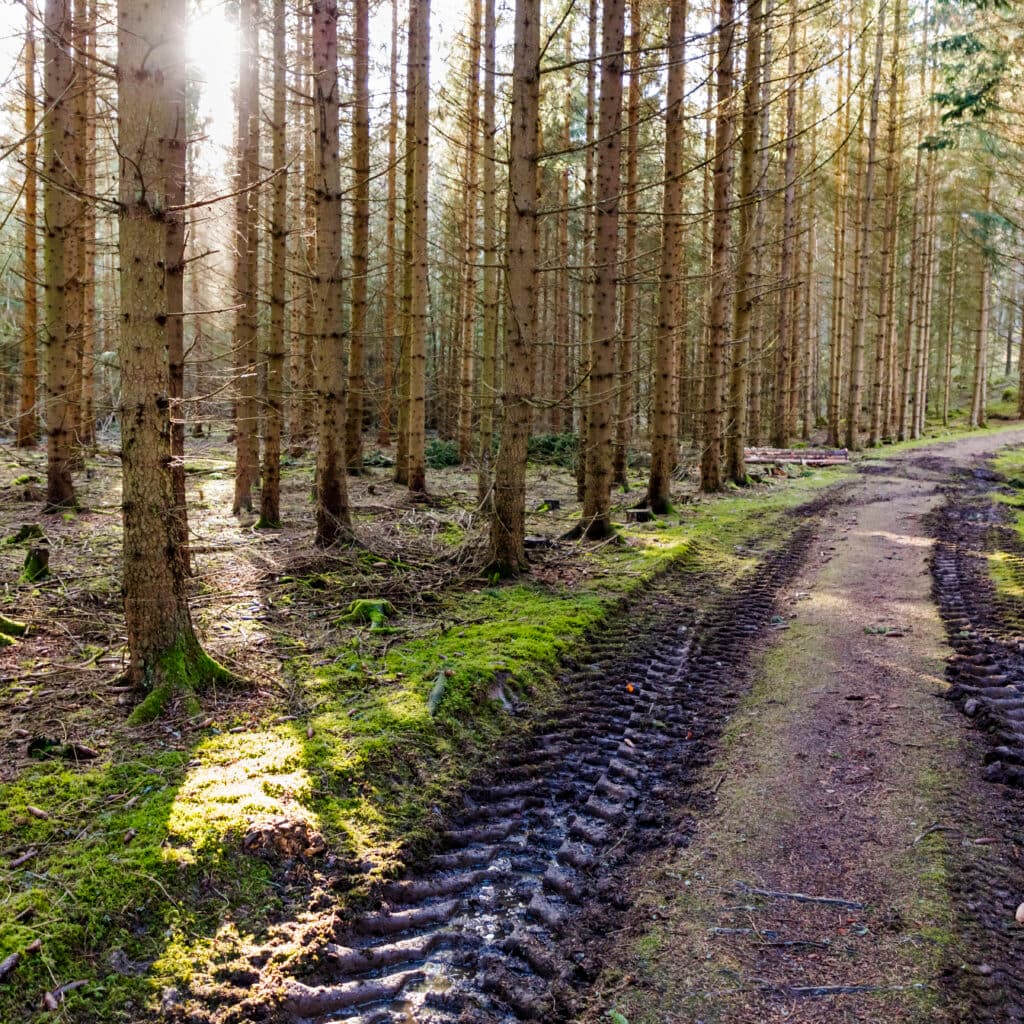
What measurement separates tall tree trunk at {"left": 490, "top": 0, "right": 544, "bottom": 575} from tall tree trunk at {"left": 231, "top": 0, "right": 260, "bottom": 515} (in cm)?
334

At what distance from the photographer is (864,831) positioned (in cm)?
378

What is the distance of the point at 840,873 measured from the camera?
11.4 feet

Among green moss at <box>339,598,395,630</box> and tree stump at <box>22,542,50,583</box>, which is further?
tree stump at <box>22,542,50,583</box>

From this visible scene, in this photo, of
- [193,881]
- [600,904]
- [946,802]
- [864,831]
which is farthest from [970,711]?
[193,881]

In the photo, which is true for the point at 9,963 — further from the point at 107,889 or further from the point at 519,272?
the point at 519,272

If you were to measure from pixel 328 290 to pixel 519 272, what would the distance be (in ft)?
7.29

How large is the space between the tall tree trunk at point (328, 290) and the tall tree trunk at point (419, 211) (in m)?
4.23

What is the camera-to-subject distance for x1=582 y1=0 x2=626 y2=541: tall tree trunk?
9047 mm

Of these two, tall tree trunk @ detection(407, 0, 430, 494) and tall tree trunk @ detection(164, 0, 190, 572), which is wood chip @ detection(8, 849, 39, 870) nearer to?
tall tree trunk @ detection(164, 0, 190, 572)

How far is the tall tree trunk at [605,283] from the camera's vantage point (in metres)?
Result: 9.05

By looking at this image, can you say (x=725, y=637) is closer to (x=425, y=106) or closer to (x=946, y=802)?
(x=946, y=802)

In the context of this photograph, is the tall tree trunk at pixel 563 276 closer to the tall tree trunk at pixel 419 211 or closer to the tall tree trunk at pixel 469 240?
the tall tree trunk at pixel 469 240

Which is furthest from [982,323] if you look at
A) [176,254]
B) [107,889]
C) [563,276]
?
[107,889]

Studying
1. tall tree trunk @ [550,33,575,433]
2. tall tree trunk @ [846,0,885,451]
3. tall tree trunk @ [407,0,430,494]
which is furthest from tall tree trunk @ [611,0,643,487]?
tall tree trunk @ [846,0,885,451]
